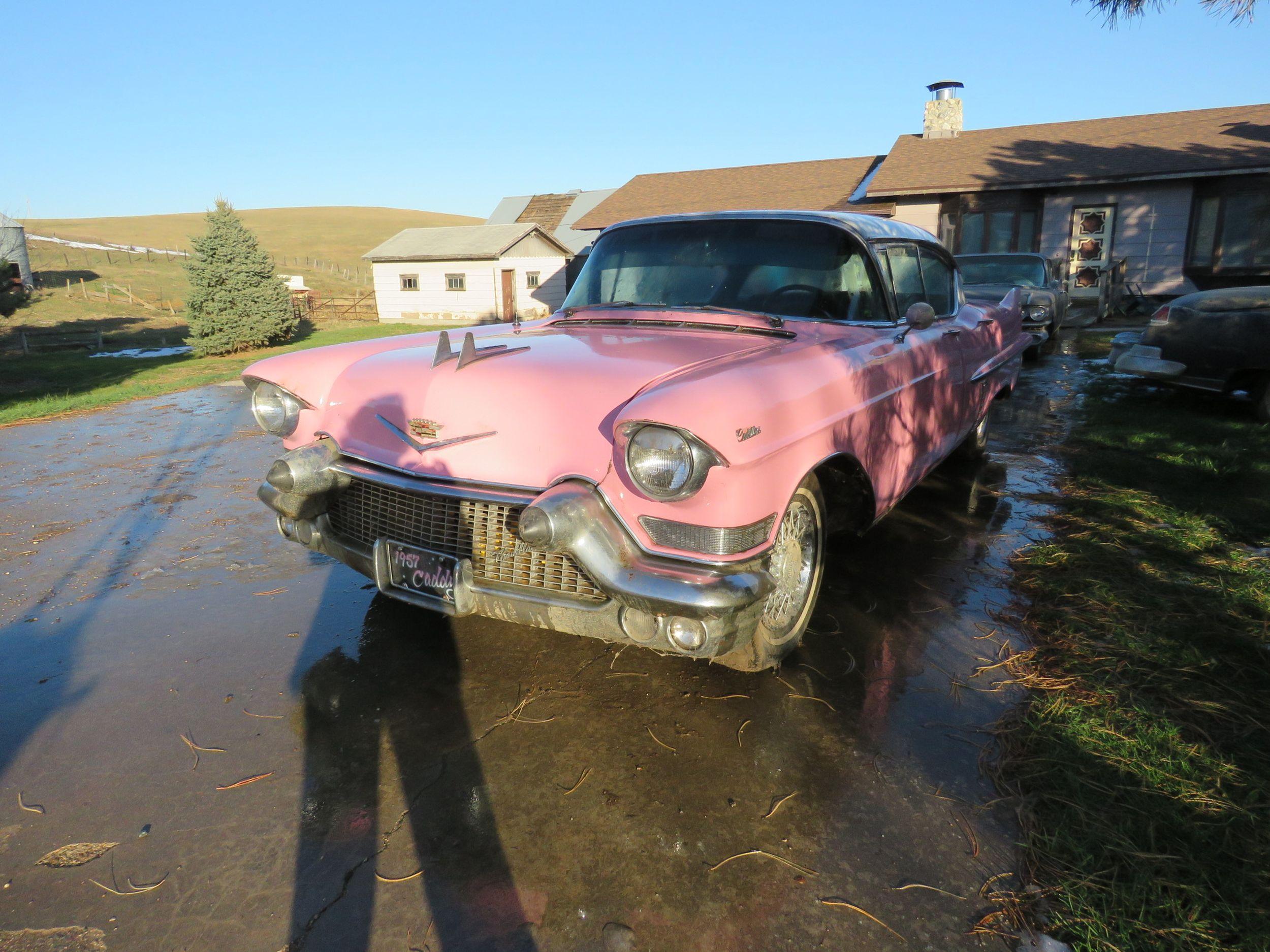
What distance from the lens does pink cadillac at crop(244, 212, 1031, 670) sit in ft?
7.80

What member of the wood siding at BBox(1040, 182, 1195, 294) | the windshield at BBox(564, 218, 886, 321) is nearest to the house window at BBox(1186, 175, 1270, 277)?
the wood siding at BBox(1040, 182, 1195, 294)

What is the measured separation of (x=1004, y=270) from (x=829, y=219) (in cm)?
911

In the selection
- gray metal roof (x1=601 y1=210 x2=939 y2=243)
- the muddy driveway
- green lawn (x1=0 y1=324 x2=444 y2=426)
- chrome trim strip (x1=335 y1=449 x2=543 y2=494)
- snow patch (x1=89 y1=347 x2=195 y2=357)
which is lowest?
snow patch (x1=89 y1=347 x2=195 y2=357)

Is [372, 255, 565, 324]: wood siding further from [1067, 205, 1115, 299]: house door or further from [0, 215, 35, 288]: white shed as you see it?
[1067, 205, 1115, 299]: house door

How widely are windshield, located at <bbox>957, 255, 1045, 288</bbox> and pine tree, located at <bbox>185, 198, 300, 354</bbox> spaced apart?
17.1 m

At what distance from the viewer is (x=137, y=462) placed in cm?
701

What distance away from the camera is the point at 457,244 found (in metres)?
28.3

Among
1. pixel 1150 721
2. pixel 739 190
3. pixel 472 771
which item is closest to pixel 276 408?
pixel 472 771

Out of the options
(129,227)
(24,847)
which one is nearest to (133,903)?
(24,847)

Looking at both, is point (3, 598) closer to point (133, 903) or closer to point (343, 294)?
point (133, 903)

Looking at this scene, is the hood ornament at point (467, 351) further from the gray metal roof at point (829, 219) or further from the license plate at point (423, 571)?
the gray metal roof at point (829, 219)

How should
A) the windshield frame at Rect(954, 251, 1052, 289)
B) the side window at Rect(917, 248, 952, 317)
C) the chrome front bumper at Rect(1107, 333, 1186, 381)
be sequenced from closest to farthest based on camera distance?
the side window at Rect(917, 248, 952, 317)
the chrome front bumper at Rect(1107, 333, 1186, 381)
the windshield frame at Rect(954, 251, 1052, 289)

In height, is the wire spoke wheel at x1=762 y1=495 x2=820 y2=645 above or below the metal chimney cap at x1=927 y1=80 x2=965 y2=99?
below

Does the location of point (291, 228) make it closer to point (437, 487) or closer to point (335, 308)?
point (335, 308)
